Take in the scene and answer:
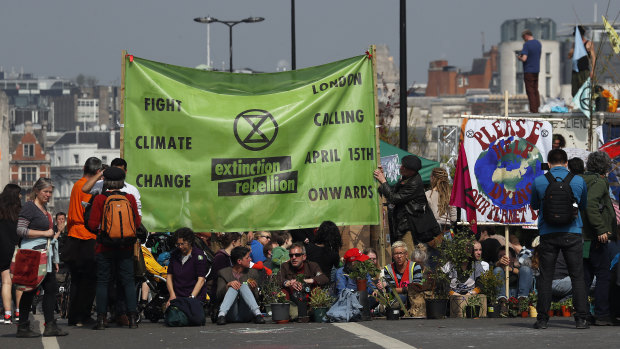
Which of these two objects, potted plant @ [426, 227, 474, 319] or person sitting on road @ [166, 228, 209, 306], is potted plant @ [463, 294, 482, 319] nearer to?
potted plant @ [426, 227, 474, 319]

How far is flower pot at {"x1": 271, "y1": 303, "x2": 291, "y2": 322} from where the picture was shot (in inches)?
567

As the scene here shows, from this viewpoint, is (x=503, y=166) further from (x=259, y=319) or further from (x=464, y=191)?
(x=259, y=319)

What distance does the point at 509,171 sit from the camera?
52.5ft

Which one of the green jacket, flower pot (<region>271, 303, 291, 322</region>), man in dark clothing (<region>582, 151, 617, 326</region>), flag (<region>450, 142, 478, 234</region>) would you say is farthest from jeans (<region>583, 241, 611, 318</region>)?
flower pot (<region>271, 303, 291, 322</region>)

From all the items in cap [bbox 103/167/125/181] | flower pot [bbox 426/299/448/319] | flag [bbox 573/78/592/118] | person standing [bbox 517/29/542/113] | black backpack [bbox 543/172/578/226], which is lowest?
flower pot [bbox 426/299/448/319]

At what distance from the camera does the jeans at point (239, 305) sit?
47.3ft

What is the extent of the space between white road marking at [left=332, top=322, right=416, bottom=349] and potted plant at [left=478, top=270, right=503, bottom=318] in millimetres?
1753

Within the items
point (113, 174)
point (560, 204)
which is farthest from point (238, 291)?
point (560, 204)

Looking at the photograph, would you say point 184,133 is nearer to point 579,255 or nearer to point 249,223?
point 249,223

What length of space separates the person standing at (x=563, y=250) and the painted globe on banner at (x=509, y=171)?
9.05 feet

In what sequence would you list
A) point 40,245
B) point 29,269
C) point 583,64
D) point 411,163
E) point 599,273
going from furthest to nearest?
point 583,64 → point 411,163 → point 599,273 → point 40,245 → point 29,269

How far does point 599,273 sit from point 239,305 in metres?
3.74

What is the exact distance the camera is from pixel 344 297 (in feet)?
46.6

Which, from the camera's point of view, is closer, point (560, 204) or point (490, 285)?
point (560, 204)
